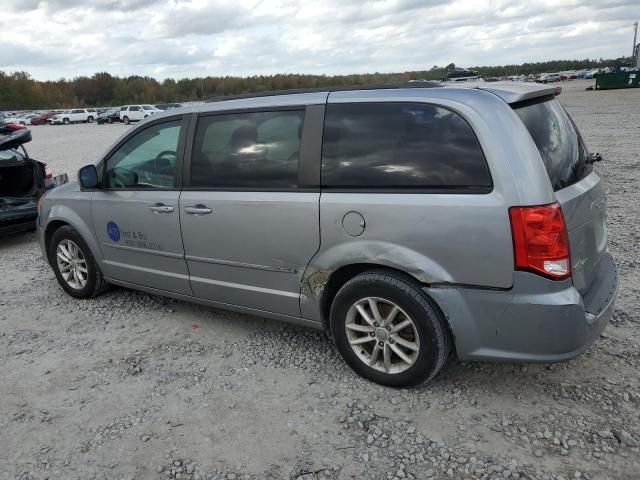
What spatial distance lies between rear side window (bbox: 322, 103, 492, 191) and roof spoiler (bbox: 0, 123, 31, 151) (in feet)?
17.7

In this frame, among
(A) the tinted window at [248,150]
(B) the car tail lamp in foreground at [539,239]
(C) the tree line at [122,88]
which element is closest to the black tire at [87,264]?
(A) the tinted window at [248,150]

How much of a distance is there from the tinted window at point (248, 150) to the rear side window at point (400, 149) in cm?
28

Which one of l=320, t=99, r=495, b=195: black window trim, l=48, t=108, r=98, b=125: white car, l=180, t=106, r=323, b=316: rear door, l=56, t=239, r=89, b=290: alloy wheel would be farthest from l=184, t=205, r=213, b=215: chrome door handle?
l=48, t=108, r=98, b=125: white car

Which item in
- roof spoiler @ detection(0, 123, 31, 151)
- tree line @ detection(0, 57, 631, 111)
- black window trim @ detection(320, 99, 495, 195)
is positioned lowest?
black window trim @ detection(320, 99, 495, 195)

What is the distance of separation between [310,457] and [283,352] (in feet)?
3.80

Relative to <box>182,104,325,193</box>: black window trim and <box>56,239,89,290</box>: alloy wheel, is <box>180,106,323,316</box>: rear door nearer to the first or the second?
<box>182,104,325,193</box>: black window trim

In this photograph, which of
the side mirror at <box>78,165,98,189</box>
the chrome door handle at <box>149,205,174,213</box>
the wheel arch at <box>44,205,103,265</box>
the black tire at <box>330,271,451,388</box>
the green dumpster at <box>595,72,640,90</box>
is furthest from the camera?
the green dumpster at <box>595,72,640,90</box>

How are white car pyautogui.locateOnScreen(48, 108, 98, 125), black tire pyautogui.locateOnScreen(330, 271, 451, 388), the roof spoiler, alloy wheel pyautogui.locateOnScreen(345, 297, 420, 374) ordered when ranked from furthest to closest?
white car pyautogui.locateOnScreen(48, 108, 98, 125) < the roof spoiler < alloy wheel pyautogui.locateOnScreen(345, 297, 420, 374) < black tire pyautogui.locateOnScreen(330, 271, 451, 388)

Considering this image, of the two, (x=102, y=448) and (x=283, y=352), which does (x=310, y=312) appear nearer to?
(x=283, y=352)

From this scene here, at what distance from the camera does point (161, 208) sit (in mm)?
3998

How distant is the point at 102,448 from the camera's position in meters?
2.84

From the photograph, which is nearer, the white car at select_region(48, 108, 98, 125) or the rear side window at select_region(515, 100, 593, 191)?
the rear side window at select_region(515, 100, 593, 191)

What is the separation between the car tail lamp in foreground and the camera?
8.61 feet

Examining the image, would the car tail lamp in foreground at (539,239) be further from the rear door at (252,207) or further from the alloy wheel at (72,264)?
the alloy wheel at (72,264)
